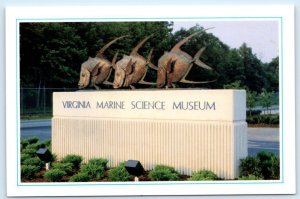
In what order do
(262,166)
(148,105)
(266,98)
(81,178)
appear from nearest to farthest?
(262,166)
(266,98)
(81,178)
(148,105)

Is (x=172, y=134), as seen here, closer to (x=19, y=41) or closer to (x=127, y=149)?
(x=127, y=149)

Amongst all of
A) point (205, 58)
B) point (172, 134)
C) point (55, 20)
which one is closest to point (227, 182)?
point (172, 134)

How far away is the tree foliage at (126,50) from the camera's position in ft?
43.8

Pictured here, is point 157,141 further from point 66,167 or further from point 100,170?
point 66,167

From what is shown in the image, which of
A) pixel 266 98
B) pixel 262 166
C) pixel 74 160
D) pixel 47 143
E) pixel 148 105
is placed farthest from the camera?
pixel 47 143

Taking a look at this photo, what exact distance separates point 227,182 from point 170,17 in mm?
3082

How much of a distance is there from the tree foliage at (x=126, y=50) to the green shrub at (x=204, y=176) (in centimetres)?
154

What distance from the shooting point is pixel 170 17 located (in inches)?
520

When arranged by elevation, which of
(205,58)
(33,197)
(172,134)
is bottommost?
(33,197)

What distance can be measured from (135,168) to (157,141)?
0.77 meters

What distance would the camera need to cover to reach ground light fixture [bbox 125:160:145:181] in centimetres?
1323

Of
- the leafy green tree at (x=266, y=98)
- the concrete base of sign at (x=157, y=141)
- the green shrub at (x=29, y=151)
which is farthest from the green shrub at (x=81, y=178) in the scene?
the leafy green tree at (x=266, y=98)

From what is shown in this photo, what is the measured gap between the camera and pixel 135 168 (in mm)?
13211

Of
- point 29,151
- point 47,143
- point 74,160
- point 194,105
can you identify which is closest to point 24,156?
point 29,151
